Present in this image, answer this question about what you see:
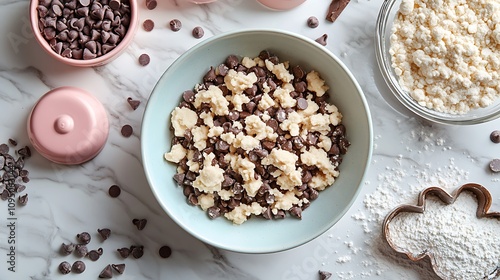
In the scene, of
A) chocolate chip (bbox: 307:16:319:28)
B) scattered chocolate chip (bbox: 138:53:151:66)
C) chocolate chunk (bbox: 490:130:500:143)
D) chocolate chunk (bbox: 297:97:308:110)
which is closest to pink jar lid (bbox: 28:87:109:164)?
scattered chocolate chip (bbox: 138:53:151:66)

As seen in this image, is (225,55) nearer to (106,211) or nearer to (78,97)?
(78,97)

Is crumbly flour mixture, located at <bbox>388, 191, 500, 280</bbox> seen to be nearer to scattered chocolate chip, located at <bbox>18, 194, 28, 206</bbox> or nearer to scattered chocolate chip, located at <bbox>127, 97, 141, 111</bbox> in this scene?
scattered chocolate chip, located at <bbox>127, 97, 141, 111</bbox>

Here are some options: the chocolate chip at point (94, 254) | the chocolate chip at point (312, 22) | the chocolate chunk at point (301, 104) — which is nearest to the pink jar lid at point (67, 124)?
the chocolate chip at point (94, 254)

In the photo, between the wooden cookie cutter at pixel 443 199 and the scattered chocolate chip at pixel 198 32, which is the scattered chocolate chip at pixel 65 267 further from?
the wooden cookie cutter at pixel 443 199

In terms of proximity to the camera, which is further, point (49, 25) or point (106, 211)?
point (106, 211)

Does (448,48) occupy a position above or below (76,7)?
above

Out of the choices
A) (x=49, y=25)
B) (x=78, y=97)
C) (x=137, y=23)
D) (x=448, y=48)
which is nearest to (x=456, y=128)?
(x=448, y=48)
